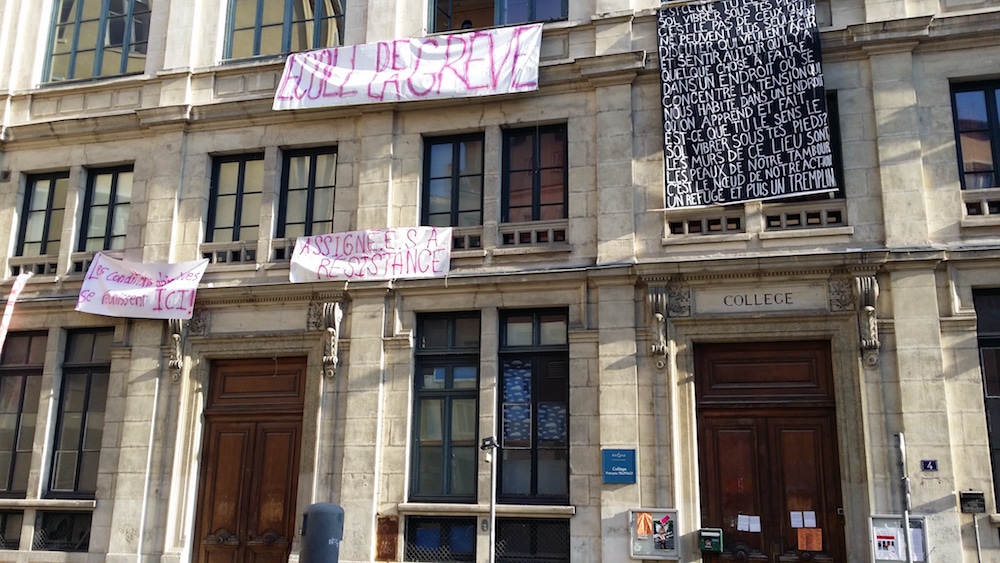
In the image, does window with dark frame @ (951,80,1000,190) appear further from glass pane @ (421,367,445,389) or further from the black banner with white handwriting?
glass pane @ (421,367,445,389)

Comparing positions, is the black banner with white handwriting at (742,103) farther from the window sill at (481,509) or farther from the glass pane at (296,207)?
the glass pane at (296,207)

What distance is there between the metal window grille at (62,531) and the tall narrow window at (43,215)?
17.0 ft

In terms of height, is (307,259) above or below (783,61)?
below

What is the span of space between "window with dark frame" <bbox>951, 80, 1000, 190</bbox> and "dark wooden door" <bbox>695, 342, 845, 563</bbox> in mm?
3580

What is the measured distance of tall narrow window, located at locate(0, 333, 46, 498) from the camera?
1775 centimetres

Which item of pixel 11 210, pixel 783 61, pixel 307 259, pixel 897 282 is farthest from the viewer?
pixel 11 210

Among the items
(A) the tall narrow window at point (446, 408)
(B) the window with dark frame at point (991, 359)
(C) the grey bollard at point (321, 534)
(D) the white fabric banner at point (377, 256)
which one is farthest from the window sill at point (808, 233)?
(C) the grey bollard at point (321, 534)

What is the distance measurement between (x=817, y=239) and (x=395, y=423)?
24.2 ft

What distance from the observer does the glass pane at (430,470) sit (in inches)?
619

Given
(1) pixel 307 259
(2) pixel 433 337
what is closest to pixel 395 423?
(2) pixel 433 337

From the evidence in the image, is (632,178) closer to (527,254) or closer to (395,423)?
(527,254)

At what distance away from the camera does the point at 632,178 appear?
1562cm

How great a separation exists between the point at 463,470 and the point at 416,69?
7150 millimetres

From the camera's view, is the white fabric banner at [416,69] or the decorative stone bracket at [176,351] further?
the decorative stone bracket at [176,351]
